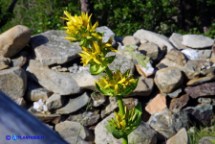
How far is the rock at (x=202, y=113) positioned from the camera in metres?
4.96

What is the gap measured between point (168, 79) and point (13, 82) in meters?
1.37

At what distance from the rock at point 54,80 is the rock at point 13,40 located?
0.22 meters

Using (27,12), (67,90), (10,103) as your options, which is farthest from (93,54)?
(27,12)

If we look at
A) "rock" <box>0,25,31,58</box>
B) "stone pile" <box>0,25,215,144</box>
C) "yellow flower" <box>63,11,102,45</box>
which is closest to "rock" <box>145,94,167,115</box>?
"stone pile" <box>0,25,215,144</box>

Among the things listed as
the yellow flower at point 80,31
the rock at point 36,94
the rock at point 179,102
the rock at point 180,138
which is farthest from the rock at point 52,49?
the yellow flower at point 80,31

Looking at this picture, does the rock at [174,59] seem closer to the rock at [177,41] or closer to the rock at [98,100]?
the rock at [177,41]

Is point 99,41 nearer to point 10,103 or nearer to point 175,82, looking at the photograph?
point 10,103

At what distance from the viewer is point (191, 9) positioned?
802 cm

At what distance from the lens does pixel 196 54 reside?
5660mm

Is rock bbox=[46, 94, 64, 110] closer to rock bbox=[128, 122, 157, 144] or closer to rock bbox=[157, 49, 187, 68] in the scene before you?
rock bbox=[128, 122, 157, 144]

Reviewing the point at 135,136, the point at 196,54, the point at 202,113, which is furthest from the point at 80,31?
the point at 196,54

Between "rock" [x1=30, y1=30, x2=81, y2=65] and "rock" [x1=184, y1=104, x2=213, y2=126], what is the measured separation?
3.79ft

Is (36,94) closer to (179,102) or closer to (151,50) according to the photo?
(151,50)

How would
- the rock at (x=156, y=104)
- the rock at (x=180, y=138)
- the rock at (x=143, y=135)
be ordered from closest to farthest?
1. the rock at (x=180, y=138)
2. the rock at (x=143, y=135)
3. the rock at (x=156, y=104)
